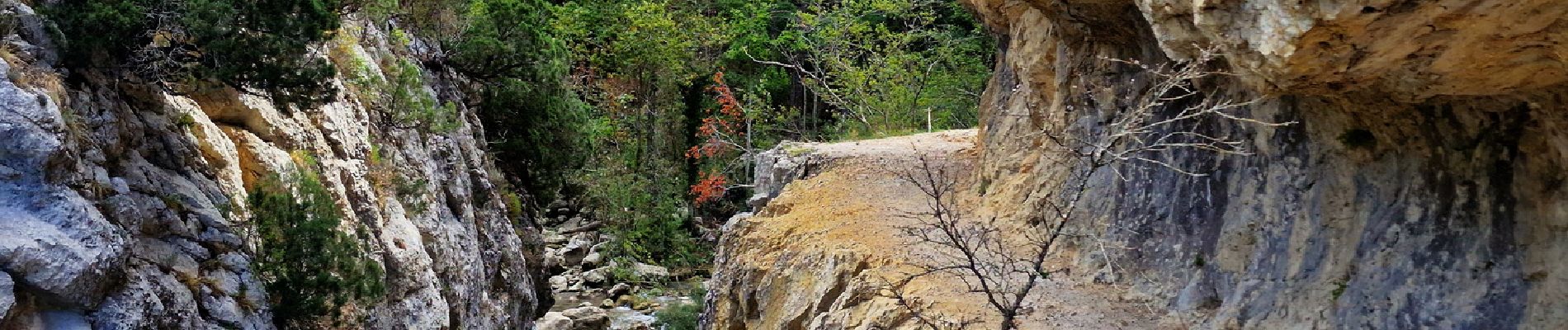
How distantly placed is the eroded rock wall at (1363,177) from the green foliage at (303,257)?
22.3ft

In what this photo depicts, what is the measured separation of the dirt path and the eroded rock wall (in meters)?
0.49

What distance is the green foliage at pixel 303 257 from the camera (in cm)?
1032

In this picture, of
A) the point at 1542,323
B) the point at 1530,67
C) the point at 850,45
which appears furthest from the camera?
the point at 850,45

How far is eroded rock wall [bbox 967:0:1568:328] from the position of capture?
16.7ft

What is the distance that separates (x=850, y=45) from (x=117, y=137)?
59.6 feet

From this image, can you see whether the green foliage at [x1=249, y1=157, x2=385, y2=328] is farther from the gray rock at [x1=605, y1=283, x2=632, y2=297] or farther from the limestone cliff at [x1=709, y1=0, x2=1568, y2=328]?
the gray rock at [x1=605, y1=283, x2=632, y2=297]

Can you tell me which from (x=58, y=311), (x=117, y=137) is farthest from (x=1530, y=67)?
(x=117, y=137)

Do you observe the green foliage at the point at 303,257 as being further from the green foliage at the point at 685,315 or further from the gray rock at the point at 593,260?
the gray rock at the point at 593,260

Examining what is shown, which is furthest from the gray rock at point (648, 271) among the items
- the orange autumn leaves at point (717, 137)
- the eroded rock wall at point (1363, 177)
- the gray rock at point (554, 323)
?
the eroded rock wall at point (1363, 177)

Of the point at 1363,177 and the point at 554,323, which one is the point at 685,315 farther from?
the point at 1363,177

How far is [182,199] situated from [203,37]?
147 cm

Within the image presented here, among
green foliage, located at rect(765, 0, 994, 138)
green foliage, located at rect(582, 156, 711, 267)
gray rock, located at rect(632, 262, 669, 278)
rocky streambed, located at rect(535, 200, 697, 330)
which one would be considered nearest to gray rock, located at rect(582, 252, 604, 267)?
rocky streambed, located at rect(535, 200, 697, 330)

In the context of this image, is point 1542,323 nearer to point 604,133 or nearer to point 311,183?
point 311,183

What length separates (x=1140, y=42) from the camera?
389 inches
